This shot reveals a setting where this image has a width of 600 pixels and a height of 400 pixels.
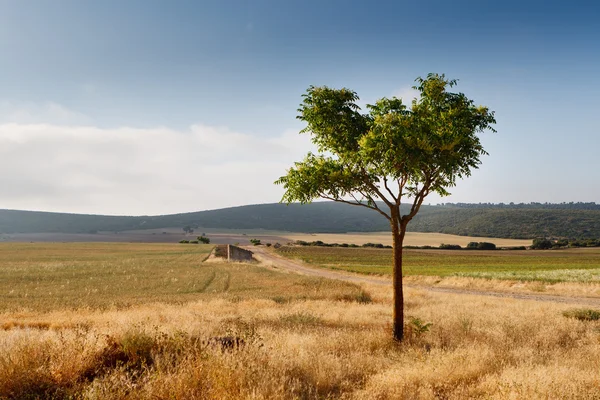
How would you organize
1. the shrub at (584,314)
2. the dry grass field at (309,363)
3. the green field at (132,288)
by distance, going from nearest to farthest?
the dry grass field at (309,363) < the shrub at (584,314) < the green field at (132,288)

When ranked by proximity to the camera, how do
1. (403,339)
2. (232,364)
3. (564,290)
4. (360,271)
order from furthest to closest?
1. (360,271)
2. (564,290)
3. (403,339)
4. (232,364)

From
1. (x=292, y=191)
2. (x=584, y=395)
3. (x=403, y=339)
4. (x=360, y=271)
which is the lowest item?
(x=360, y=271)

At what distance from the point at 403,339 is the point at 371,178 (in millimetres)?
5304

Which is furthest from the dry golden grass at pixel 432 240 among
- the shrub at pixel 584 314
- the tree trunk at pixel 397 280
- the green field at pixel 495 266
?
the tree trunk at pixel 397 280

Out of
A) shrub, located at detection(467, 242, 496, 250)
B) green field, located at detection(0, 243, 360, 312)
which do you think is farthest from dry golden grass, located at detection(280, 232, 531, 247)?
green field, located at detection(0, 243, 360, 312)

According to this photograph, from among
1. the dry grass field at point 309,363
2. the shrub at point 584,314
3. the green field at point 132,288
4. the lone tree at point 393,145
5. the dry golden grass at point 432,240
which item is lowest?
the dry golden grass at point 432,240

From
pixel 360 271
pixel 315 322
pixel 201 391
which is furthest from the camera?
pixel 360 271

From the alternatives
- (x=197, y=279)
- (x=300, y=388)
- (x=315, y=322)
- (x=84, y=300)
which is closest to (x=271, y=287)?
(x=197, y=279)

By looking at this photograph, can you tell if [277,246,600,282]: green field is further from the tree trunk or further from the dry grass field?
the tree trunk

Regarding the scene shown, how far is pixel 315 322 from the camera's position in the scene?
17469 mm

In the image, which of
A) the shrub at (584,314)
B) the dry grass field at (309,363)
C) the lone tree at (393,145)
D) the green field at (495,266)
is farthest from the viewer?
the green field at (495,266)

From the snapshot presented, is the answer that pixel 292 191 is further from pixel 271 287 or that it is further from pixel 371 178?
pixel 271 287

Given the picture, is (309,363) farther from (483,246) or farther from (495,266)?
(483,246)

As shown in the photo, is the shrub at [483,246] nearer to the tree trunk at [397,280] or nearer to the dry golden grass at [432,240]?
the dry golden grass at [432,240]
